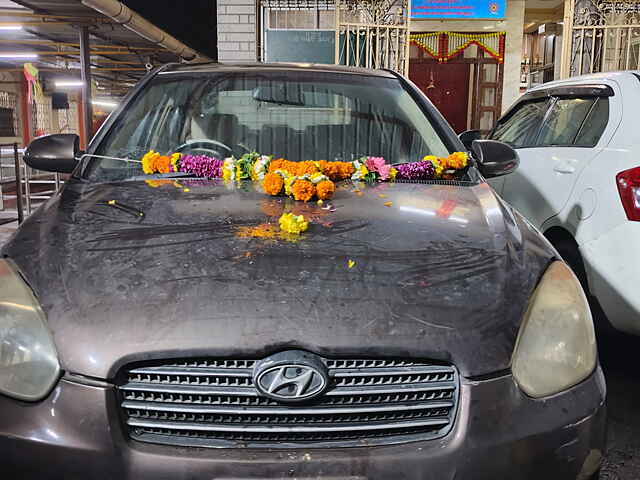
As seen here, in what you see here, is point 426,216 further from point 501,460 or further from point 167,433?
point 167,433

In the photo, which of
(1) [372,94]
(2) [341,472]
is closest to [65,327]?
(2) [341,472]

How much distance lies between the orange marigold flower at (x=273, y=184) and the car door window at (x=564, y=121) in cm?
230

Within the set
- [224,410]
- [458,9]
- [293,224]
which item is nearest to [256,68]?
[293,224]

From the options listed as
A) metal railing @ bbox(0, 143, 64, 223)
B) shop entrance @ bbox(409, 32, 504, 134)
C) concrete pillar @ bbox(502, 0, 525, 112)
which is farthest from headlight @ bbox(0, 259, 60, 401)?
shop entrance @ bbox(409, 32, 504, 134)

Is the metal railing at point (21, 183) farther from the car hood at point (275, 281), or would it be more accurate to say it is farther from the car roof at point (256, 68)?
the car hood at point (275, 281)

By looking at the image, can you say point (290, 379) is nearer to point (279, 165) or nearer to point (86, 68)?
point (279, 165)

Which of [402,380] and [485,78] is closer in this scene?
[402,380]

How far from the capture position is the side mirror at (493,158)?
270cm

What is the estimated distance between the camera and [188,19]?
10508 mm

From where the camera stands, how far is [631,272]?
2922 mm

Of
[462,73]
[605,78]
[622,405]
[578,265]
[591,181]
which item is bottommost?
[622,405]

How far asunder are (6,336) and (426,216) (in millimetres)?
1185

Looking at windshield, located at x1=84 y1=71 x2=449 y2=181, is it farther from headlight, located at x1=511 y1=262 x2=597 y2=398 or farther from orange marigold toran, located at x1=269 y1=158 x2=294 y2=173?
headlight, located at x1=511 y1=262 x2=597 y2=398

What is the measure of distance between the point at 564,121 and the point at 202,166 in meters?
2.69
